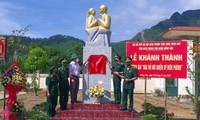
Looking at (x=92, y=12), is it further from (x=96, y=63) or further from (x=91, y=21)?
(x=96, y=63)

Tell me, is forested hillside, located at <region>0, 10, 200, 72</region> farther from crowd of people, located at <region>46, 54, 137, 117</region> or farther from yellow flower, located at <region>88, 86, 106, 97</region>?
yellow flower, located at <region>88, 86, 106, 97</region>

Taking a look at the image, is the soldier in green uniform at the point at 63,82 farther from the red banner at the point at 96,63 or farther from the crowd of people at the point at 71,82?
the red banner at the point at 96,63

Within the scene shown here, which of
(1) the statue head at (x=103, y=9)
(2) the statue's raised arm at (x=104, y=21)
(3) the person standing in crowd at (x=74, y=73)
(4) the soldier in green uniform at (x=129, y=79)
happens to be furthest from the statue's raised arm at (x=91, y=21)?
(4) the soldier in green uniform at (x=129, y=79)

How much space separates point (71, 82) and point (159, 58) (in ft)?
9.52

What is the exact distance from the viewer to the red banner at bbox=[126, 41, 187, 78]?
10469 mm

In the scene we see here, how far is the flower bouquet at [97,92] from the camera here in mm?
11742

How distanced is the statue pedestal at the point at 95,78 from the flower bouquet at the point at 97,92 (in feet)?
0.83

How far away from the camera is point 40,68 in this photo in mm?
39719

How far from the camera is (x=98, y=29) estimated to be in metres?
12.6

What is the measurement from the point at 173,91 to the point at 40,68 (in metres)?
16.0

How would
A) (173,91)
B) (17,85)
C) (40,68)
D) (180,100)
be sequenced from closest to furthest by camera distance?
(17,85) → (180,100) → (173,91) → (40,68)

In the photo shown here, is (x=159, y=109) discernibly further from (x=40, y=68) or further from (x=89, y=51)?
(x=40, y=68)

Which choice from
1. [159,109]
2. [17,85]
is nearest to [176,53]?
[159,109]

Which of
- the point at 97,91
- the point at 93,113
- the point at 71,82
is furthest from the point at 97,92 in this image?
the point at 93,113
